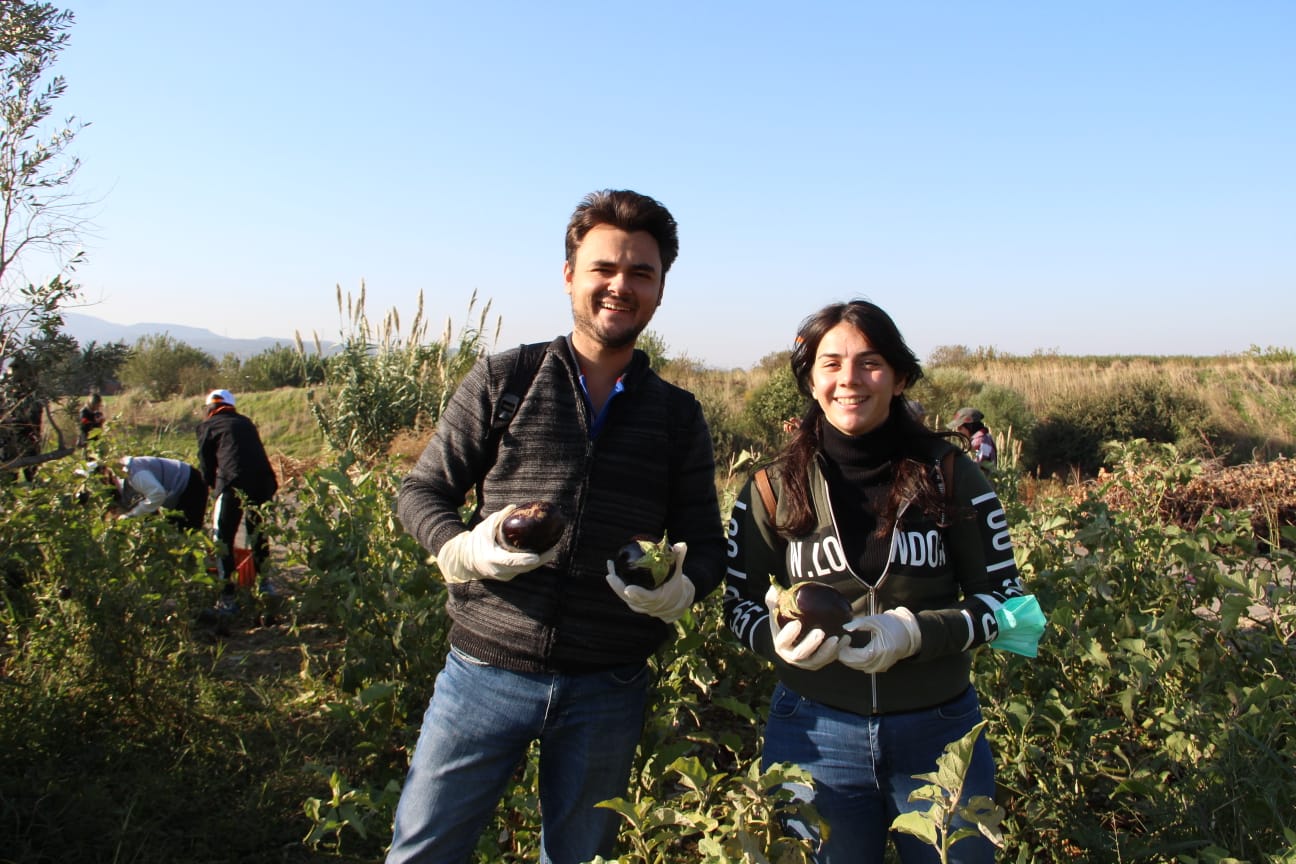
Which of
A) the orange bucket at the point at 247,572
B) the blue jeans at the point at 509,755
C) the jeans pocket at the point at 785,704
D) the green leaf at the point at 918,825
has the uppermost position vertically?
the green leaf at the point at 918,825

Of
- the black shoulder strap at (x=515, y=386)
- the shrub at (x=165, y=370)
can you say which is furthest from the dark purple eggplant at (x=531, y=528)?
the shrub at (x=165, y=370)

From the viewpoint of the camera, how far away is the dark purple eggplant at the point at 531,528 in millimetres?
1777

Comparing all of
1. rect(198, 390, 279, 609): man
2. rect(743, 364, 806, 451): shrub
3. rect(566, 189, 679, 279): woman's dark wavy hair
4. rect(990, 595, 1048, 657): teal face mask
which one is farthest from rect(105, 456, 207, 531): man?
rect(743, 364, 806, 451): shrub

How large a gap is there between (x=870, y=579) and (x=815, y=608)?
0.79 feet

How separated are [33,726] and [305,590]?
3.19ft

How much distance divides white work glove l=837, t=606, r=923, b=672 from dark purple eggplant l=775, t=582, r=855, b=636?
30 mm

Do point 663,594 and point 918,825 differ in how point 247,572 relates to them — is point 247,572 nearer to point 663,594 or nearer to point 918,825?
point 663,594

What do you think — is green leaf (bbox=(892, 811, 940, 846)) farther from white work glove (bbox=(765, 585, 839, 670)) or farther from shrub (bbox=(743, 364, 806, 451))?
shrub (bbox=(743, 364, 806, 451))

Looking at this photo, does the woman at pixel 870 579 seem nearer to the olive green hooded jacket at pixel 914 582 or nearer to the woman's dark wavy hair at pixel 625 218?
the olive green hooded jacket at pixel 914 582

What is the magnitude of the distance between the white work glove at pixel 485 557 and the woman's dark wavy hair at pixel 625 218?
0.70m

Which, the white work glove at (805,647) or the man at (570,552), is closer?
the white work glove at (805,647)

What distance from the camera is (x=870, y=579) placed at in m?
1.90

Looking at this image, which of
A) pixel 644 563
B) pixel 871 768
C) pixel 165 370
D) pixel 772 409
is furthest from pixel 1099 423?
pixel 165 370

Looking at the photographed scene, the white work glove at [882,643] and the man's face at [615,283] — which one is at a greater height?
the man's face at [615,283]
